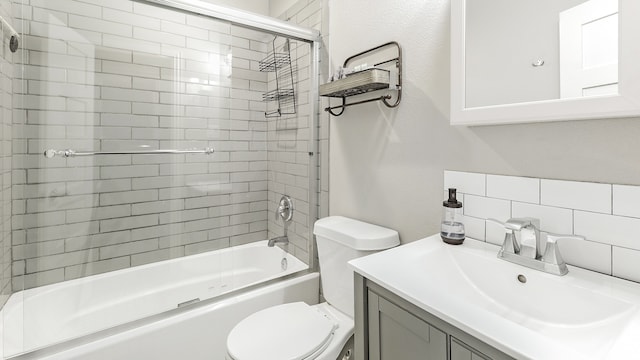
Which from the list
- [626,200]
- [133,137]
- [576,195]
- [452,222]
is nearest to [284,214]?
[133,137]

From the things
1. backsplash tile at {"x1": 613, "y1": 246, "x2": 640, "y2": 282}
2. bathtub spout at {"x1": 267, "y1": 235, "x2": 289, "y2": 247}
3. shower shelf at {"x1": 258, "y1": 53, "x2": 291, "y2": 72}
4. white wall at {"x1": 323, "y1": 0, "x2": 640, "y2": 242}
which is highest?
shower shelf at {"x1": 258, "y1": 53, "x2": 291, "y2": 72}

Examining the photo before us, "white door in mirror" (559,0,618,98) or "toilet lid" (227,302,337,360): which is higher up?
"white door in mirror" (559,0,618,98)

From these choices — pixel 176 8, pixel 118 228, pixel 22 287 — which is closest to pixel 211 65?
pixel 176 8

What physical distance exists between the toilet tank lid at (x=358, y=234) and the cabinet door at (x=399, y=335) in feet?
1.43

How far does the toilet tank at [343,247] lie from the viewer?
1344 mm

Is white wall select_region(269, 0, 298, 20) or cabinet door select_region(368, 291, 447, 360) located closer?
cabinet door select_region(368, 291, 447, 360)

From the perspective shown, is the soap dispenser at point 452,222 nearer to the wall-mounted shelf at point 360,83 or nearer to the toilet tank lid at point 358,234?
the toilet tank lid at point 358,234

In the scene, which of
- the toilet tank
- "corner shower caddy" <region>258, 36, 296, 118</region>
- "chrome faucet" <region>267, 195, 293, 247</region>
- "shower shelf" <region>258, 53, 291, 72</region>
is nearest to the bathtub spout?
"chrome faucet" <region>267, 195, 293, 247</region>

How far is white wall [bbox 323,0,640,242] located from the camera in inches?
33.6

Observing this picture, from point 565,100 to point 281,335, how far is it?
4.14 feet

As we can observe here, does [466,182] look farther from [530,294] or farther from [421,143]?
[530,294]

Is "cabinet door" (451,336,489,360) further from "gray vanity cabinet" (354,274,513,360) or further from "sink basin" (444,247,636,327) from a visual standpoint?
"sink basin" (444,247,636,327)

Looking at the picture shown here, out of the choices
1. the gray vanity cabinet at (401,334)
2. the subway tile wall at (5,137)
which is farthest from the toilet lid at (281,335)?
the subway tile wall at (5,137)

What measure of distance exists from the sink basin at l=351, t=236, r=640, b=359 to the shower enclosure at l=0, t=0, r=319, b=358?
1.12m
